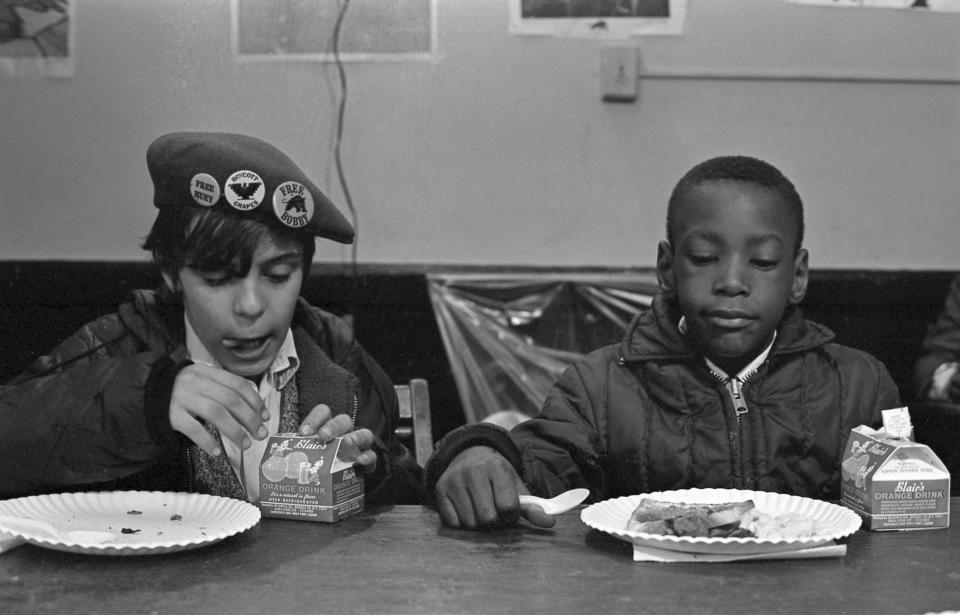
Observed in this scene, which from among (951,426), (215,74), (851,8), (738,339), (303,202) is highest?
(851,8)

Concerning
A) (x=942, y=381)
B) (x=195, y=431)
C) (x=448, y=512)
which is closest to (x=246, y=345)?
(x=195, y=431)

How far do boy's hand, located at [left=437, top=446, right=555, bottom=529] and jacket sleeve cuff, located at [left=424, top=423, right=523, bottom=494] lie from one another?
0.04 m

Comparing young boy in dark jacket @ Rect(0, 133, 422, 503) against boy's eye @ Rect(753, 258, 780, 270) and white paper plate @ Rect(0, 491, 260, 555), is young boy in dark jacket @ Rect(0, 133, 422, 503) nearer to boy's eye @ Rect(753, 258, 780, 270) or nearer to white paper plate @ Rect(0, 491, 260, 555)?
white paper plate @ Rect(0, 491, 260, 555)

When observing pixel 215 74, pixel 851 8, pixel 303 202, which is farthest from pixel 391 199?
pixel 851 8

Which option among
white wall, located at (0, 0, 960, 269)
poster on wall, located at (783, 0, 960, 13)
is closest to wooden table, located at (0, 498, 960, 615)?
white wall, located at (0, 0, 960, 269)

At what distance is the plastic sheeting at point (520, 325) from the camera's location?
2.65m

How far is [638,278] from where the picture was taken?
8.78 feet

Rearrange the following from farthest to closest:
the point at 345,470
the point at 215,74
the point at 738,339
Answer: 1. the point at 215,74
2. the point at 738,339
3. the point at 345,470

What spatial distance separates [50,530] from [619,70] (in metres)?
1.86

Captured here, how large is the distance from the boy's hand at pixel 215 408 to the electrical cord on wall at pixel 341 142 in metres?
1.19

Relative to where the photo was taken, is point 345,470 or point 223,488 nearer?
point 345,470

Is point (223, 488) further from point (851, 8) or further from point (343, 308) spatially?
point (851, 8)

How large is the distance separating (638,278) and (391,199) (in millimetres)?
625

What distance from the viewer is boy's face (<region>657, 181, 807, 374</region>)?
1.60 metres
